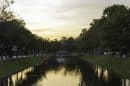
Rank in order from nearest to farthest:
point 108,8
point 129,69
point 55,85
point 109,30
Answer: point 55,85
point 129,69
point 109,30
point 108,8

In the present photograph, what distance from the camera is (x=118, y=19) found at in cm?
8731

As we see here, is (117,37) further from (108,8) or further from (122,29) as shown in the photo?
(108,8)

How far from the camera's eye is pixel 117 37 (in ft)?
281

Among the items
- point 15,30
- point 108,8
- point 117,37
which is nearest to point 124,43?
point 117,37

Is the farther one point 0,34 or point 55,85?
point 0,34

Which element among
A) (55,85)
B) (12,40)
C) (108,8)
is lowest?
(55,85)

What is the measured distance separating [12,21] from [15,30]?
231cm

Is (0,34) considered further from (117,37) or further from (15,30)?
(117,37)

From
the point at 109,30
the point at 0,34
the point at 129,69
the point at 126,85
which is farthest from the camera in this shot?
the point at 109,30

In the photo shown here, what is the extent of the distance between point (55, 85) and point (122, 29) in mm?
43230

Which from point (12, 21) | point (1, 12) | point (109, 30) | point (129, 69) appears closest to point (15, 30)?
point (12, 21)

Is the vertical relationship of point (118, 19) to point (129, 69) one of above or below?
above

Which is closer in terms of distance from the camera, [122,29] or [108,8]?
[122,29]

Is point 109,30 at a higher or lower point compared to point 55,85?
higher
